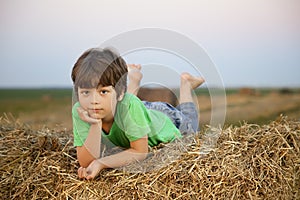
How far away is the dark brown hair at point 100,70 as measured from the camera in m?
2.32

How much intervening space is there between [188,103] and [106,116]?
40.5 inches

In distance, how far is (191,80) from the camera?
131 inches

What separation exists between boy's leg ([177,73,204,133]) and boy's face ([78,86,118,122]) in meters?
0.87

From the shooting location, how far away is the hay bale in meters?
2.37

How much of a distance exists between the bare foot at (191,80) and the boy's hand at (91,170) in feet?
3.61

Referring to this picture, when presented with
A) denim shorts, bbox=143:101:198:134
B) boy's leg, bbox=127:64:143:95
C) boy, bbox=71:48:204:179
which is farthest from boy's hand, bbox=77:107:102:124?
denim shorts, bbox=143:101:198:134

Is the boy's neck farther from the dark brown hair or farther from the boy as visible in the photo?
the dark brown hair

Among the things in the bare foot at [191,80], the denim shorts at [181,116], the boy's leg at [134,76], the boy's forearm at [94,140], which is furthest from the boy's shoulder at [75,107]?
the bare foot at [191,80]

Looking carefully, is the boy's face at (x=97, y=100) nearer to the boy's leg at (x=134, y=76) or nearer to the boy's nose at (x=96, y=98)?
the boy's nose at (x=96, y=98)

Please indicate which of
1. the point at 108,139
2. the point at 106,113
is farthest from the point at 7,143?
the point at 106,113

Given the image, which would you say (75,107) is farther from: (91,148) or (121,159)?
(121,159)

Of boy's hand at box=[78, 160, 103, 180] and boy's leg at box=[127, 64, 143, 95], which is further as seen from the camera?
boy's leg at box=[127, 64, 143, 95]

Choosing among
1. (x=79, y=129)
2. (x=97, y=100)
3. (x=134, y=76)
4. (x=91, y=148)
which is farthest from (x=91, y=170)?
(x=134, y=76)

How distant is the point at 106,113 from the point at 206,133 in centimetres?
71
